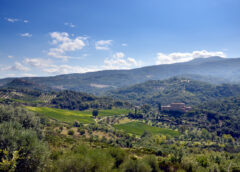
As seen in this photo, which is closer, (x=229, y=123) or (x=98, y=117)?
(x=229, y=123)

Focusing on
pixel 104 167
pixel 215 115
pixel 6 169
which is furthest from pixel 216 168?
pixel 215 115

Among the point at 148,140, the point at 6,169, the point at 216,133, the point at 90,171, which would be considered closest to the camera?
the point at 6,169

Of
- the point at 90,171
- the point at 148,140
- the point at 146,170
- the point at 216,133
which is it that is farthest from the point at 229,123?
the point at 90,171

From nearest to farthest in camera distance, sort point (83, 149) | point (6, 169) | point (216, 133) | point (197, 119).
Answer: point (6, 169), point (83, 149), point (216, 133), point (197, 119)

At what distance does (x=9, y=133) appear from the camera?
1390 inches

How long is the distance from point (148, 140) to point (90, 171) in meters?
94.7

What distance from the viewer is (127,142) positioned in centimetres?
10638

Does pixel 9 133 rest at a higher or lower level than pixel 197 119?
higher

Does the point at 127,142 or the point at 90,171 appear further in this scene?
the point at 127,142

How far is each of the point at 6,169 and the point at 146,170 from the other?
28.8 meters

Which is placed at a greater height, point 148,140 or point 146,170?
point 146,170

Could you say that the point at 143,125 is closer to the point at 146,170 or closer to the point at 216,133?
the point at 216,133

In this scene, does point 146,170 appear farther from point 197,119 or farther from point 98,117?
point 197,119

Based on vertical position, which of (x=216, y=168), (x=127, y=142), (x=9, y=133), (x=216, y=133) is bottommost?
(x=216, y=133)
